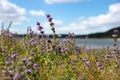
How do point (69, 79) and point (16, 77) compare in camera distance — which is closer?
point (16, 77)

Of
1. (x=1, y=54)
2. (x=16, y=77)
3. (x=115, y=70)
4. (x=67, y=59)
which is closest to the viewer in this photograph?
(x=16, y=77)

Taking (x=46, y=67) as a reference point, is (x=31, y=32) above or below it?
above

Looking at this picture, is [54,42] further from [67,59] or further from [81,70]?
[81,70]

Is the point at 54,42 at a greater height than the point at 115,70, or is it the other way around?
the point at 54,42

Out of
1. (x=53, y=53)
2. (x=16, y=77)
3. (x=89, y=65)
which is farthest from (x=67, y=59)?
(x=16, y=77)

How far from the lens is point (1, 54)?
578 centimetres

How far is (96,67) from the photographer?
5.62m

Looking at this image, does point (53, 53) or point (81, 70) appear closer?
point (81, 70)

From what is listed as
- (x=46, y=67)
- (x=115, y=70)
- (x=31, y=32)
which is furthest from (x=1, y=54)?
(x=31, y=32)

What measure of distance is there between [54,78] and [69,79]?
33 centimetres

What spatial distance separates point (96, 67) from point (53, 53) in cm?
110

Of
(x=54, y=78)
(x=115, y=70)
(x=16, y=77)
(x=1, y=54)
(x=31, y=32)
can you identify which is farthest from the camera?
(x=31, y=32)

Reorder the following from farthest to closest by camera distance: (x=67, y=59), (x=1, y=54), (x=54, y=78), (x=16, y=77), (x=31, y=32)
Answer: (x=31, y=32)
(x=67, y=59)
(x=1, y=54)
(x=54, y=78)
(x=16, y=77)

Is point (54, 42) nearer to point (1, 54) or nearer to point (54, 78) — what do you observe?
point (1, 54)
